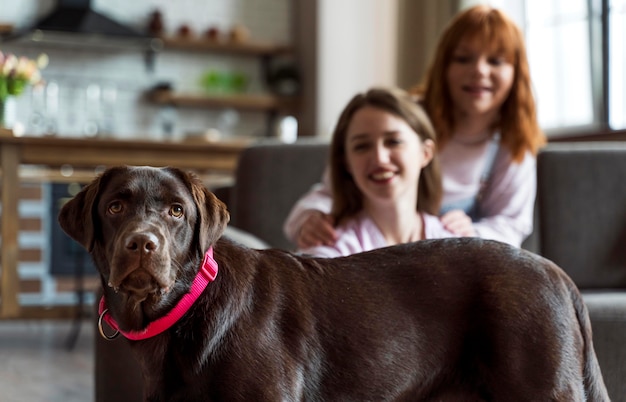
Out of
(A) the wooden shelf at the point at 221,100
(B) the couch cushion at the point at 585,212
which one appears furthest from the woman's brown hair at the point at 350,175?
(A) the wooden shelf at the point at 221,100

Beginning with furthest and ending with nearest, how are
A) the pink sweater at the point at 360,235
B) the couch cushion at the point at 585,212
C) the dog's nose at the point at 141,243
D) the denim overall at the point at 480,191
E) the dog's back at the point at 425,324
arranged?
the couch cushion at the point at 585,212, the denim overall at the point at 480,191, the pink sweater at the point at 360,235, the dog's back at the point at 425,324, the dog's nose at the point at 141,243

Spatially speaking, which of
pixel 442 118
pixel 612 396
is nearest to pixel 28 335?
pixel 442 118

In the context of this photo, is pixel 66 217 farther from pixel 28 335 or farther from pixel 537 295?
pixel 28 335

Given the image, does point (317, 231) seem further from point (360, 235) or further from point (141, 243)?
point (141, 243)

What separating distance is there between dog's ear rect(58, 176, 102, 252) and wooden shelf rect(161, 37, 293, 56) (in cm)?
640

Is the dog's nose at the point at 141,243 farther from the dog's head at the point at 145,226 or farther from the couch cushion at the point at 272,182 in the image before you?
the couch cushion at the point at 272,182

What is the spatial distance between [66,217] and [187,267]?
21cm

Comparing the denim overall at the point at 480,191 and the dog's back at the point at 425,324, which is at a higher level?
the denim overall at the point at 480,191

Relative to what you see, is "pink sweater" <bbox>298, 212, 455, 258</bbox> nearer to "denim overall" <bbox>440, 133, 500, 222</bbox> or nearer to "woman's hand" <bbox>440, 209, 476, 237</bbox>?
"woman's hand" <bbox>440, 209, 476, 237</bbox>

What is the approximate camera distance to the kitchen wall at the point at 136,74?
7.34 meters

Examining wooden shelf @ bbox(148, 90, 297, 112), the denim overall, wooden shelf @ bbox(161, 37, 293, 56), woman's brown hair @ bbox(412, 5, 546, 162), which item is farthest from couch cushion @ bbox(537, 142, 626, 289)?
wooden shelf @ bbox(161, 37, 293, 56)

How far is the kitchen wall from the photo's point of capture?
24.1 feet

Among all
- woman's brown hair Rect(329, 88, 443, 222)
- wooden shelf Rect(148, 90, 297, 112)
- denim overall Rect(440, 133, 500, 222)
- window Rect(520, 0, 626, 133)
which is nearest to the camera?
woman's brown hair Rect(329, 88, 443, 222)

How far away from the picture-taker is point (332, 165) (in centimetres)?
233
